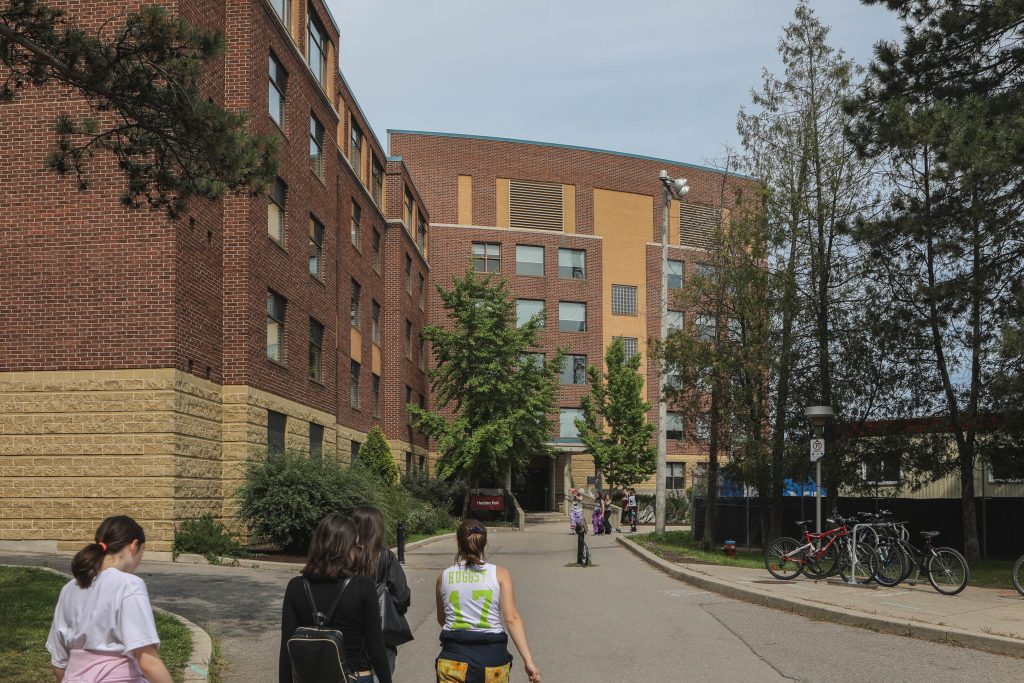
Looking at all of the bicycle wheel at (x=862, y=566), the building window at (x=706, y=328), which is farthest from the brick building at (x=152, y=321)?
the bicycle wheel at (x=862, y=566)

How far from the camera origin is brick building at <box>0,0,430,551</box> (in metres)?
18.5

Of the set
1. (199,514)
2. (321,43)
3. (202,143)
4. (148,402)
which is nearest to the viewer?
(202,143)

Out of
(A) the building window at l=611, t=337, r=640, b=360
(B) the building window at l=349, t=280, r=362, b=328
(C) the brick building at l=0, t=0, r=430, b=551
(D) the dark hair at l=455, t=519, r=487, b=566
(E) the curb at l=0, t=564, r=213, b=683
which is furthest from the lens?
(A) the building window at l=611, t=337, r=640, b=360

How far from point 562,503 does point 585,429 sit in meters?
5.46

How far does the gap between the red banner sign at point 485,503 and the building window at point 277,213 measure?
2030 centimetres

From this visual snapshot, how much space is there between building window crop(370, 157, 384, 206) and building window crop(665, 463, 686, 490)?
983 inches

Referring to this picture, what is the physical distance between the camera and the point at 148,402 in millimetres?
18484

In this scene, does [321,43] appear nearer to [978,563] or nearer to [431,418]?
[431,418]

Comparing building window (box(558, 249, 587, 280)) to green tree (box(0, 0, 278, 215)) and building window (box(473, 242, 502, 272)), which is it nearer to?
building window (box(473, 242, 502, 272))

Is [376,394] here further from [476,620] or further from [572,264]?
[476,620]

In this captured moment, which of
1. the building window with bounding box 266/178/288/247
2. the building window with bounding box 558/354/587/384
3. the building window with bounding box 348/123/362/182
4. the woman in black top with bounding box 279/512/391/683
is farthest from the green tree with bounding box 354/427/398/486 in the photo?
the woman in black top with bounding box 279/512/391/683

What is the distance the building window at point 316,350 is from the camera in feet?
91.5

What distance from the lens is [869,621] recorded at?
1193cm

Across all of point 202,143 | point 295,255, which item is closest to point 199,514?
point 295,255
